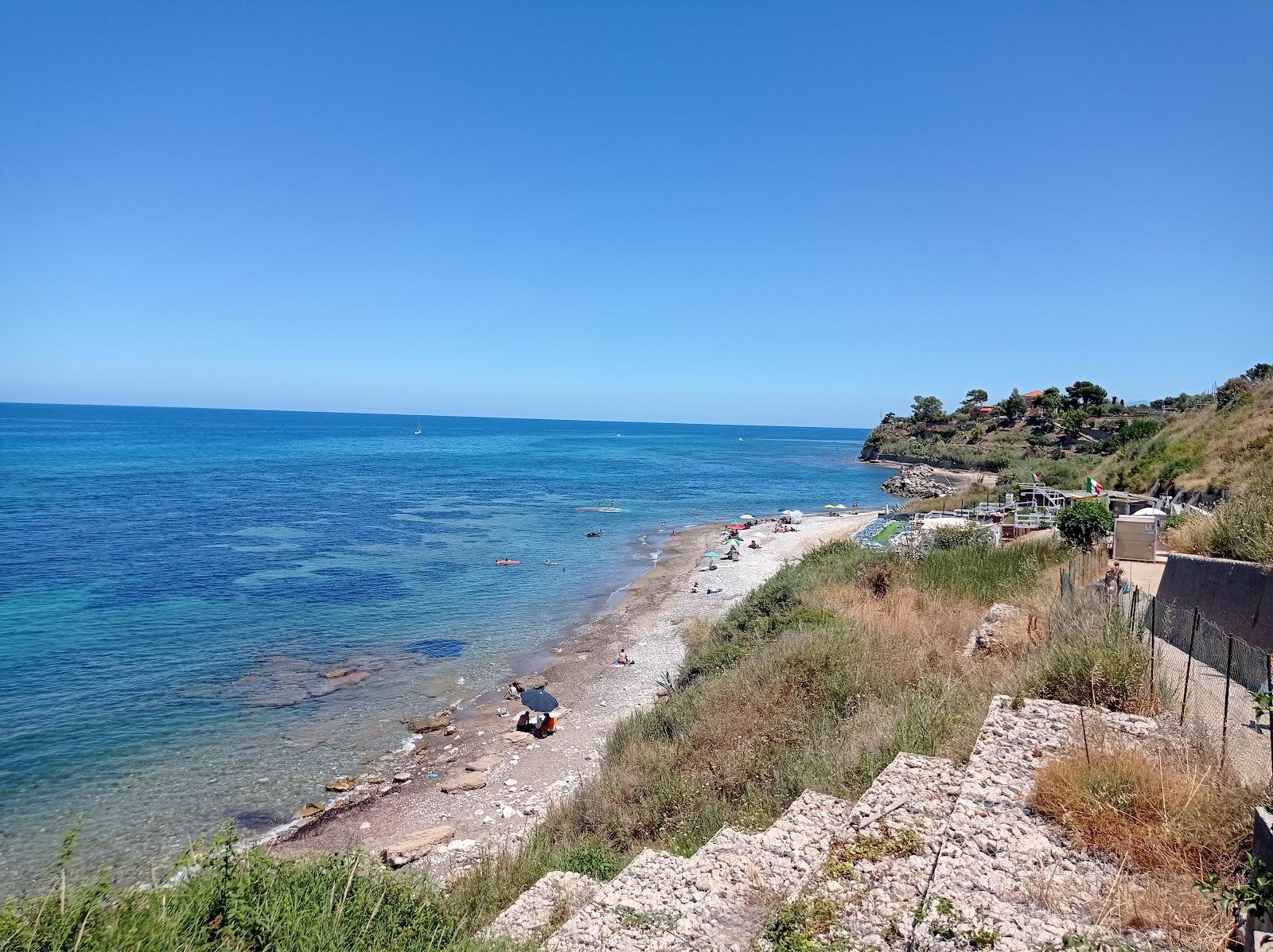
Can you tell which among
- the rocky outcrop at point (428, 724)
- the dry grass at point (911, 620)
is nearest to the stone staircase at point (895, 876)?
the dry grass at point (911, 620)

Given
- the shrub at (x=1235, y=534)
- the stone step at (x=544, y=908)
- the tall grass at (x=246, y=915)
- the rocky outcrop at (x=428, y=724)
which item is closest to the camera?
the tall grass at (x=246, y=915)

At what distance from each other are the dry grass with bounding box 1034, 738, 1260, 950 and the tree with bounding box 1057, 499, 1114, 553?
1219cm

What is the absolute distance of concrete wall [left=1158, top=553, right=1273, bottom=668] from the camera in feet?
25.9

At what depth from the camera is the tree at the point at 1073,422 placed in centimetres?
7100

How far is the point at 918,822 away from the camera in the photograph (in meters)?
5.15

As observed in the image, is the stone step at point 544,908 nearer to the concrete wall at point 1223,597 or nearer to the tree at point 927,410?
the concrete wall at point 1223,597

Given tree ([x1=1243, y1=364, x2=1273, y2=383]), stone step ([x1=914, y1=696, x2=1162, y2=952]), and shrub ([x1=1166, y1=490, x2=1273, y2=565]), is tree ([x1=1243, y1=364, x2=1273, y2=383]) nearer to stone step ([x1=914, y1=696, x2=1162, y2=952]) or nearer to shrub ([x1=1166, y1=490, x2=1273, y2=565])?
shrub ([x1=1166, y1=490, x2=1273, y2=565])

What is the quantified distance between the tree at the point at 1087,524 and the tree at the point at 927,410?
4229 inches

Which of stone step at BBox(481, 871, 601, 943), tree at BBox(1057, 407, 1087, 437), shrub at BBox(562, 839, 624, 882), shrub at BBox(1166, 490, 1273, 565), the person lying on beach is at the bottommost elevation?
the person lying on beach

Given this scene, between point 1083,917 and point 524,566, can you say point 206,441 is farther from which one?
point 1083,917

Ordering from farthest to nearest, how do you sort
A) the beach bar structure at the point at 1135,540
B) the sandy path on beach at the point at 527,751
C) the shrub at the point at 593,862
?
the beach bar structure at the point at 1135,540, the sandy path on beach at the point at 527,751, the shrub at the point at 593,862

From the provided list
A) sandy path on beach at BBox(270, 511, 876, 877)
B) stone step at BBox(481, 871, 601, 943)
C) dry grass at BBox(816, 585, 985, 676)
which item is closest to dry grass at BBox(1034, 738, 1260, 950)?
stone step at BBox(481, 871, 601, 943)

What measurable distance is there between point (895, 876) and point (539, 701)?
40.8ft

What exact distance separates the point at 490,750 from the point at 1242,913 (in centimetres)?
1391
